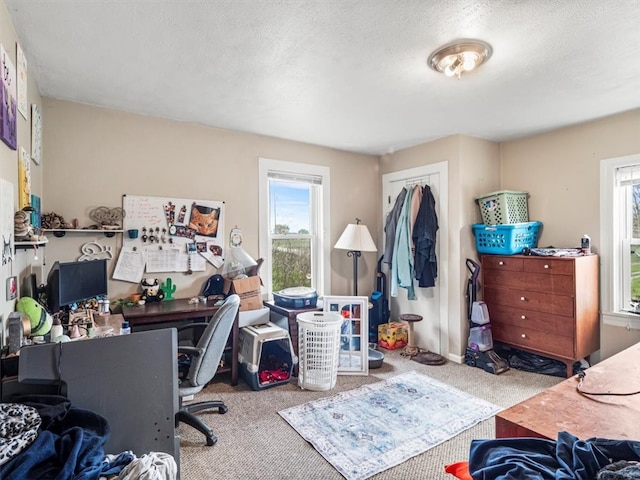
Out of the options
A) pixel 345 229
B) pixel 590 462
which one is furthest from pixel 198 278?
pixel 590 462

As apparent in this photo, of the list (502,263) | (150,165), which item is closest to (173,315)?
(150,165)

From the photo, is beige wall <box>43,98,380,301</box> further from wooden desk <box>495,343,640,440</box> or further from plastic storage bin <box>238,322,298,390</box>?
wooden desk <box>495,343,640,440</box>

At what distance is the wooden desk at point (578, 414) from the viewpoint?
1120 millimetres

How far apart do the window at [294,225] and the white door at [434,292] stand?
37.0 inches

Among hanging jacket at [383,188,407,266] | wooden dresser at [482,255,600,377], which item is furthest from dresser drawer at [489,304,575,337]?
hanging jacket at [383,188,407,266]

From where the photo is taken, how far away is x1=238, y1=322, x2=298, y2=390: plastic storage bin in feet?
9.43

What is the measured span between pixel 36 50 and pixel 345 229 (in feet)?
9.88

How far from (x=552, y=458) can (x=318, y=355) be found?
2091 mm

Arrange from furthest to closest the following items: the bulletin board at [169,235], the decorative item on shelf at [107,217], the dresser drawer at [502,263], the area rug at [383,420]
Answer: the dresser drawer at [502,263], the bulletin board at [169,235], the decorative item on shelf at [107,217], the area rug at [383,420]

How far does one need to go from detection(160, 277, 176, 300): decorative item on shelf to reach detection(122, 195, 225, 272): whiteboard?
11 cm

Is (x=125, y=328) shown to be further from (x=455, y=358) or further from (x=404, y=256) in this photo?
(x=455, y=358)

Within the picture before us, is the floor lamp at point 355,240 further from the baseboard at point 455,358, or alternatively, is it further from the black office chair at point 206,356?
the black office chair at point 206,356

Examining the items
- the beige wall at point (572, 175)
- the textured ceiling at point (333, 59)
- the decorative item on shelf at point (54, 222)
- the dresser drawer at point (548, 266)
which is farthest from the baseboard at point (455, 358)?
the decorative item on shelf at point (54, 222)

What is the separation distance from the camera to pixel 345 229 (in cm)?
412
